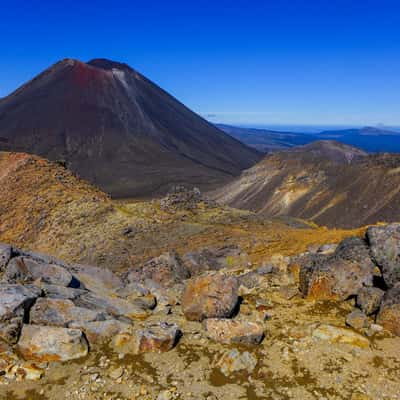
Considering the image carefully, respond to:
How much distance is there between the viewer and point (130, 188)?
89.9 metres

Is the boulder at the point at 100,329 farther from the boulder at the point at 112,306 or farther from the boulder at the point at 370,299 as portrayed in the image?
the boulder at the point at 370,299

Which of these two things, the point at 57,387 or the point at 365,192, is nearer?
the point at 57,387

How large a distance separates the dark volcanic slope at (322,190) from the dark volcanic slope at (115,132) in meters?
19.8

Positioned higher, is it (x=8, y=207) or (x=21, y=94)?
(x=21, y=94)

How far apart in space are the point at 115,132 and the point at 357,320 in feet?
408

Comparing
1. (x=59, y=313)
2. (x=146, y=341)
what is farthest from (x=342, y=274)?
(x=59, y=313)

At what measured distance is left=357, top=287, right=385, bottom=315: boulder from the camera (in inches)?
354

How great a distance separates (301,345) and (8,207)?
25.2 metres

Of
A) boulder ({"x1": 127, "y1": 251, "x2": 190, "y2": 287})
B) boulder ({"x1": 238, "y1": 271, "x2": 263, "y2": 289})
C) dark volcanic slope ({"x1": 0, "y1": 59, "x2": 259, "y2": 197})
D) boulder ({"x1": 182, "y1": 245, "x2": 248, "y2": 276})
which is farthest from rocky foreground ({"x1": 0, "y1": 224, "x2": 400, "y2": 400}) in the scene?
dark volcanic slope ({"x1": 0, "y1": 59, "x2": 259, "y2": 197})

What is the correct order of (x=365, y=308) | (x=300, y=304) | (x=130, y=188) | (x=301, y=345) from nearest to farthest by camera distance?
(x=301, y=345)
(x=365, y=308)
(x=300, y=304)
(x=130, y=188)

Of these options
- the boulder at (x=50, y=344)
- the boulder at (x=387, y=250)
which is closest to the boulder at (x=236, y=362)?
the boulder at (x=50, y=344)

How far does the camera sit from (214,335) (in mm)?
8125

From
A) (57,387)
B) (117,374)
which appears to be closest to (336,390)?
(117,374)

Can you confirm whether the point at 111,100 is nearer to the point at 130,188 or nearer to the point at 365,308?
the point at 130,188
